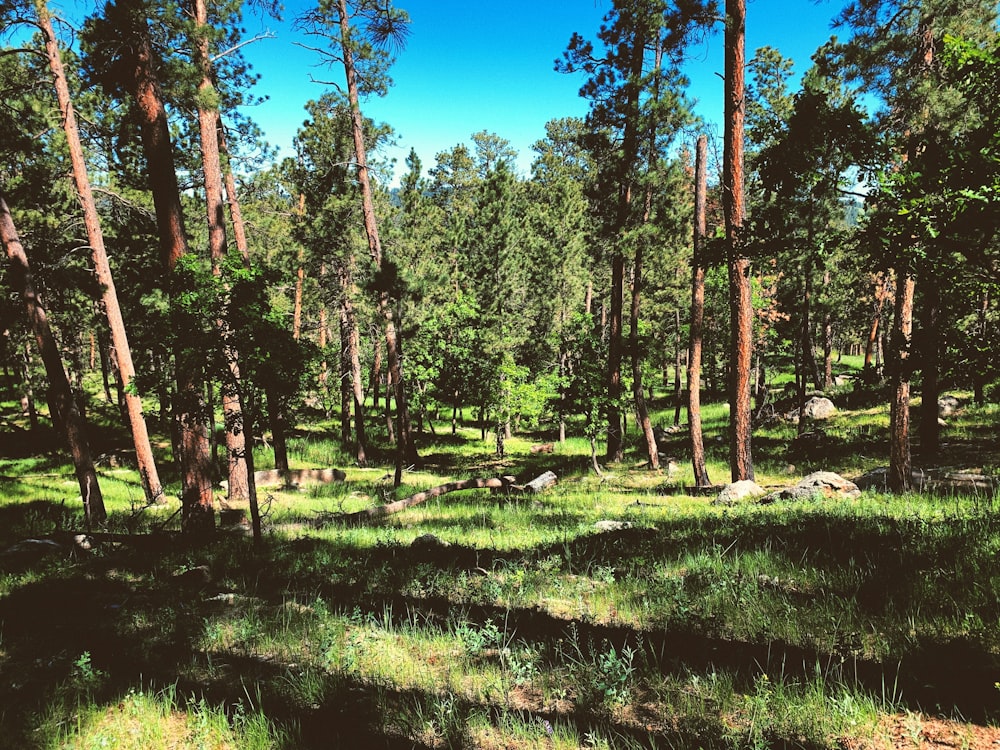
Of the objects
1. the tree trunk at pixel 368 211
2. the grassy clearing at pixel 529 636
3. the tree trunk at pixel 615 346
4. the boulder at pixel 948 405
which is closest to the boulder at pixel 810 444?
the boulder at pixel 948 405

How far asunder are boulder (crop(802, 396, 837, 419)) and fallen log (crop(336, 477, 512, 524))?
1860cm

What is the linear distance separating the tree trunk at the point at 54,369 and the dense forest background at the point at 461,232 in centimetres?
4

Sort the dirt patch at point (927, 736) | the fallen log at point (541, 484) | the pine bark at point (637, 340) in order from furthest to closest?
the pine bark at point (637, 340)
the fallen log at point (541, 484)
the dirt patch at point (927, 736)

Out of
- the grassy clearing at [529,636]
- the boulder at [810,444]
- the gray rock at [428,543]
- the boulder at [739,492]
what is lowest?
the boulder at [810,444]

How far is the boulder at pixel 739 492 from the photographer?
1035 centimetres

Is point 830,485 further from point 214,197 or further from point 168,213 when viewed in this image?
point 214,197

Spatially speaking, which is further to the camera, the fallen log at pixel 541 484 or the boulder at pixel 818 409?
the boulder at pixel 818 409

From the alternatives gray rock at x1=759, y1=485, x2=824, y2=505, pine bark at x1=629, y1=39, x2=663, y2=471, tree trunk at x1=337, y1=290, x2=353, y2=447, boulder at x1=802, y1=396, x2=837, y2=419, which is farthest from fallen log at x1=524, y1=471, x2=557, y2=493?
boulder at x1=802, y1=396, x2=837, y2=419

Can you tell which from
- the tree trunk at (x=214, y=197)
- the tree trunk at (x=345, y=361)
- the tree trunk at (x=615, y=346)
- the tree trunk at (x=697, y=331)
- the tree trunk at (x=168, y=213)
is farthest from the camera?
the tree trunk at (x=345, y=361)

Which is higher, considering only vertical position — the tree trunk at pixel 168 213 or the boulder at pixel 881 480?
the tree trunk at pixel 168 213

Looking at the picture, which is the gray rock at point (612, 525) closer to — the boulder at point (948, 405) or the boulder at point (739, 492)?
the boulder at point (739, 492)

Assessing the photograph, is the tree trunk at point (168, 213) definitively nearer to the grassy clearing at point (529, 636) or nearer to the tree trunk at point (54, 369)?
the grassy clearing at point (529, 636)

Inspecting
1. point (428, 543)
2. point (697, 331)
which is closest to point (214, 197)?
point (428, 543)

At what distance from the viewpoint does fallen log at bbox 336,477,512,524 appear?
35.4ft
